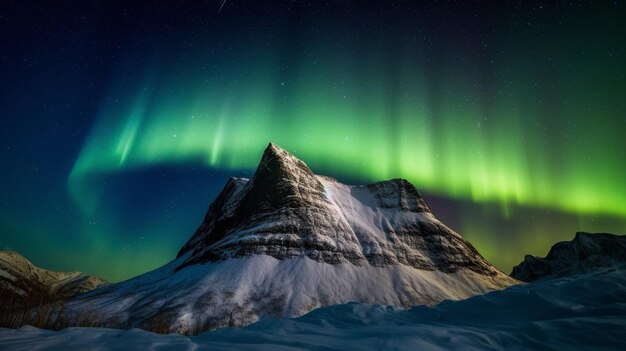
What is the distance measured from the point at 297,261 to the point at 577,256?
525 feet

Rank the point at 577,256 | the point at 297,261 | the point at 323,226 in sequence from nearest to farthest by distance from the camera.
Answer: the point at 297,261 → the point at 323,226 → the point at 577,256

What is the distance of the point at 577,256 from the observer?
560 feet

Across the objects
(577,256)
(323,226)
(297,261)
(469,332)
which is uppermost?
(323,226)

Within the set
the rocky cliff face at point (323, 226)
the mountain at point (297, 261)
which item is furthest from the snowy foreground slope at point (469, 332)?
the rocky cliff face at point (323, 226)

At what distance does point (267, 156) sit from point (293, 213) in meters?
31.6

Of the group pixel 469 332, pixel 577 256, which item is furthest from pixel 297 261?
pixel 577 256

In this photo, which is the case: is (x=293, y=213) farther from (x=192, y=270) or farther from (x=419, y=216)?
(x=419, y=216)

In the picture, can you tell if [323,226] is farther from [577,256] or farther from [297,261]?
[577,256]

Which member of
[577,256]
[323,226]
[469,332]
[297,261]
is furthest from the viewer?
[577,256]

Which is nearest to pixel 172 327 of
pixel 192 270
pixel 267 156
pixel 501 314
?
pixel 192 270

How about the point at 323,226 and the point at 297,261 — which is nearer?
the point at 297,261

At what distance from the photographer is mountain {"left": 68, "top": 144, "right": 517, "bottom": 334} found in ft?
239

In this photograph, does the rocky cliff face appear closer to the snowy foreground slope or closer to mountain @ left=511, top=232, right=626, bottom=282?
mountain @ left=511, top=232, right=626, bottom=282

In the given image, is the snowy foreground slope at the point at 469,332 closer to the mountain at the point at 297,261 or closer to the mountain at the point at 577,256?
the mountain at the point at 297,261
